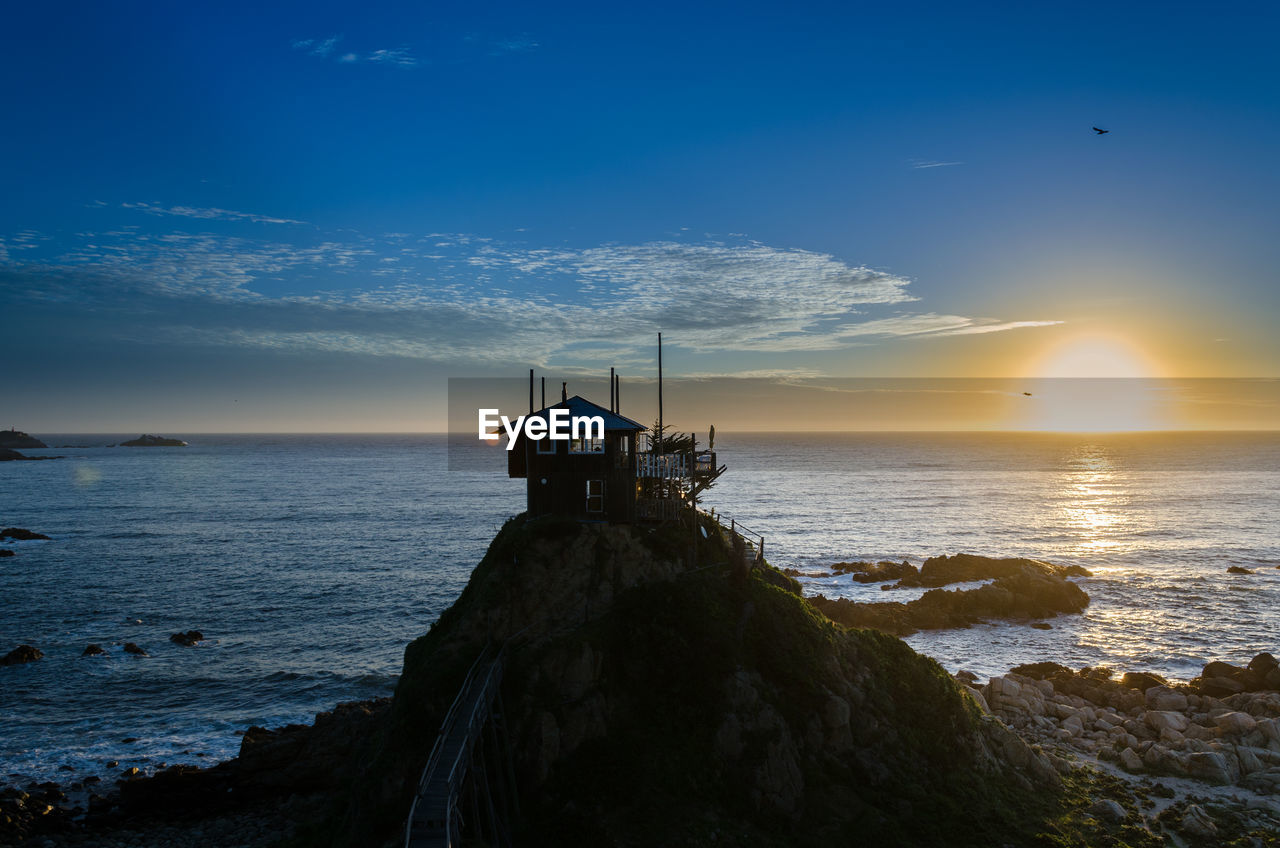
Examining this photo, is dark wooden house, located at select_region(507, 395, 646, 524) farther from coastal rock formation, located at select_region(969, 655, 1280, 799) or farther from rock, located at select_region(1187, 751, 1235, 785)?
rock, located at select_region(1187, 751, 1235, 785)

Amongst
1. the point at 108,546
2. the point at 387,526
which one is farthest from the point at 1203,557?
the point at 108,546

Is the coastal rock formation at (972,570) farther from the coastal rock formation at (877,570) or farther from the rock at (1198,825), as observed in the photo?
the rock at (1198,825)

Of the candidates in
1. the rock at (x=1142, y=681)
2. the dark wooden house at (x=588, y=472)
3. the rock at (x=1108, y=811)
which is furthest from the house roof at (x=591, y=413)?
the rock at (x=1142, y=681)

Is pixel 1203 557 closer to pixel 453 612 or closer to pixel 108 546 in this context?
pixel 453 612

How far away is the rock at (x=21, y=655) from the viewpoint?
2052 inches

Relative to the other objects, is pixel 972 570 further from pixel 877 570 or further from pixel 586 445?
pixel 586 445

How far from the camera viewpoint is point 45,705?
45594 mm

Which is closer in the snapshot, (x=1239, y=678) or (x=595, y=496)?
(x=595, y=496)

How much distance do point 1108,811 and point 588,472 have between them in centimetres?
2542

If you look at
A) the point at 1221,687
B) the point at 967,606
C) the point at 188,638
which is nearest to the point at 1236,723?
the point at 1221,687

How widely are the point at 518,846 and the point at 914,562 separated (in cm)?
7065

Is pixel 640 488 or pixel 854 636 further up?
pixel 640 488

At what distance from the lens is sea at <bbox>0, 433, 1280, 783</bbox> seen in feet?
151

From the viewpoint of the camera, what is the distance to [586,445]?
34250mm
